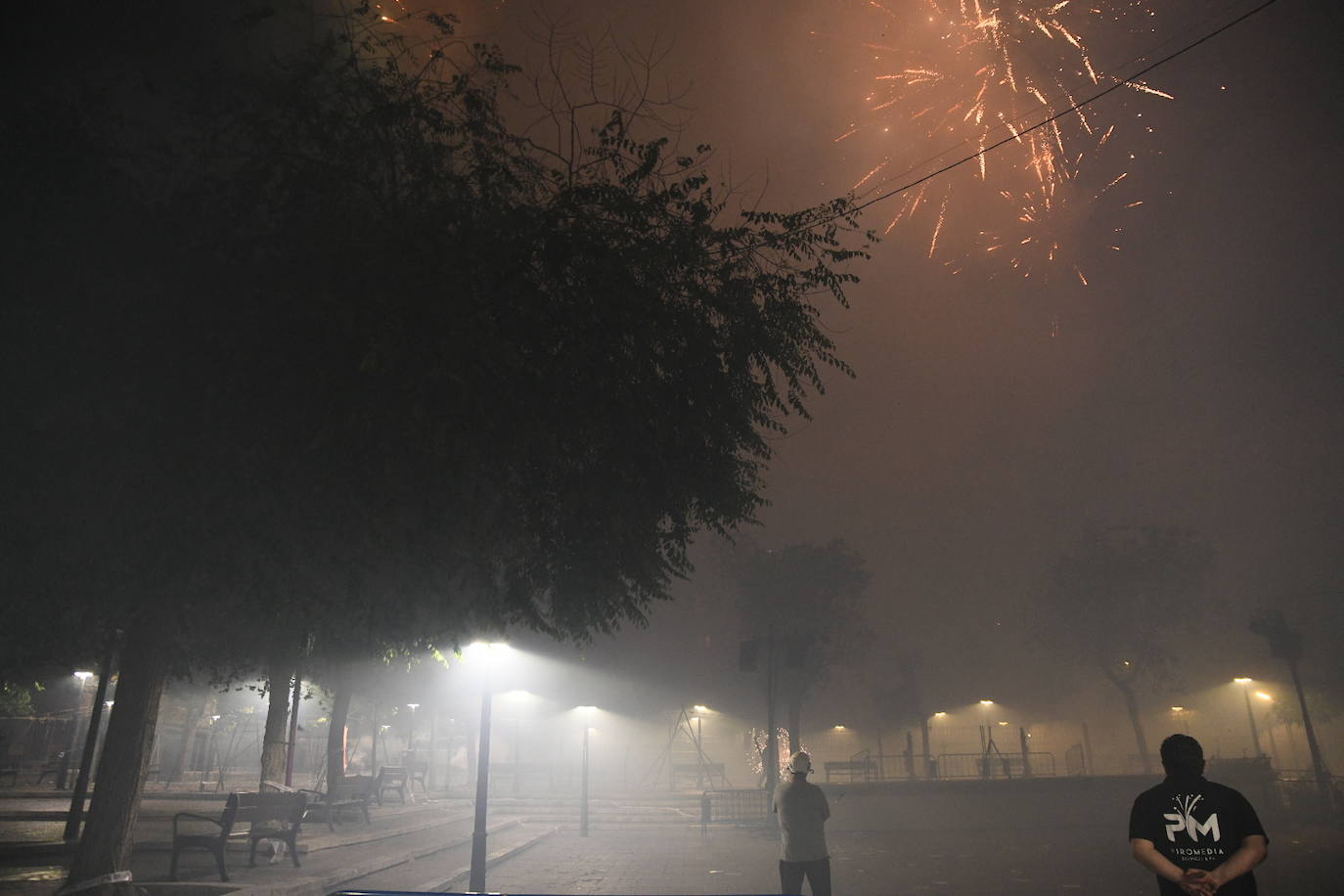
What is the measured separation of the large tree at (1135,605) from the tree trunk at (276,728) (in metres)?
42.3

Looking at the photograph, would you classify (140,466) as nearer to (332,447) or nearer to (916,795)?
(332,447)

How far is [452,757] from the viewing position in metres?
61.2

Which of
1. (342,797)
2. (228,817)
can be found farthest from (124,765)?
(342,797)

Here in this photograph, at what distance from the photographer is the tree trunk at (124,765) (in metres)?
9.00

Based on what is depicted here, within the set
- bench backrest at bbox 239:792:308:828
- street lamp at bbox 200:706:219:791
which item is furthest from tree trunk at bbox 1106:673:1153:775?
street lamp at bbox 200:706:219:791

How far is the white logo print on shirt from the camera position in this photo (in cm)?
454

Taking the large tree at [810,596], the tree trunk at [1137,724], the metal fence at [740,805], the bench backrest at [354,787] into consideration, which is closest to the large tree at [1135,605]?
the tree trunk at [1137,724]

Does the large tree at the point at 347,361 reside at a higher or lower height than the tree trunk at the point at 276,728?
higher

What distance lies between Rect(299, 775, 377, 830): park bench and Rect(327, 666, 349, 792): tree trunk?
0.91ft

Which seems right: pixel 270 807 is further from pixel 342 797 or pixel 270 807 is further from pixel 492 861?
pixel 342 797

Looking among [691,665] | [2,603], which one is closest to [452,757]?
[691,665]

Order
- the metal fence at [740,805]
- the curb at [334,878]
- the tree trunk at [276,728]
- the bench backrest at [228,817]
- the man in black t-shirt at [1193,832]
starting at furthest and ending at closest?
the metal fence at [740,805], the tree trunk at [276,728], the bench backrest at [228,817], the curb at [334,878], the man in black t-shirt at [1193,832]

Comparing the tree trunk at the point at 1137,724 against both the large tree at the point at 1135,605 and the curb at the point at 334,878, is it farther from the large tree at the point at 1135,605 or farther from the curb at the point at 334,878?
the curb at the point at 334,878

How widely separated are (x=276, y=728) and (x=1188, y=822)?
21849mm
